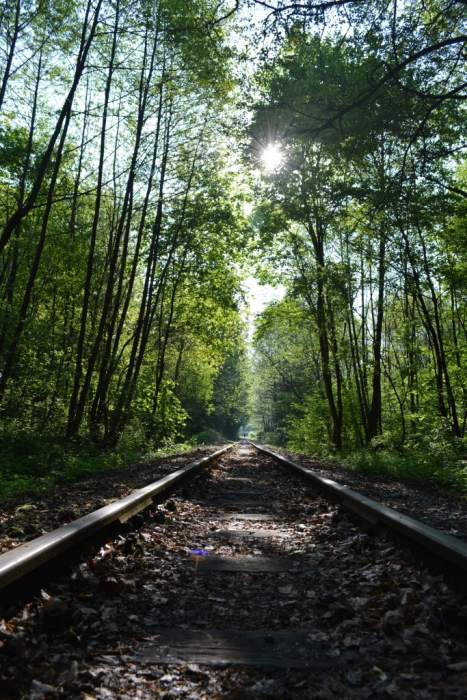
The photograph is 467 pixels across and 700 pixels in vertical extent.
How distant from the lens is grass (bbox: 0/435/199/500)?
23.9 ft

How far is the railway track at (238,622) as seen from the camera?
→ 200 cm

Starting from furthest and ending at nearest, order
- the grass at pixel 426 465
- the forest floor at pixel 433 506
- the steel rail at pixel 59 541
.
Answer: the grass at pixel 426 465, the forest floor at pixel 433 506, the steel rail at pixel 59 541

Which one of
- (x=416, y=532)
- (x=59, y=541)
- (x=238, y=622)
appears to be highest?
(x=416, y=532)

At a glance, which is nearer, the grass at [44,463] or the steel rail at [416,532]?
the steel rail at [416,532]

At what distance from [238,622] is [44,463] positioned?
7.48 meters

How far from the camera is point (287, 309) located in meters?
21.9

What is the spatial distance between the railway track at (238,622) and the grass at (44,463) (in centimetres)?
338

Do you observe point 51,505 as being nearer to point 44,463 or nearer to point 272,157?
point 44,463

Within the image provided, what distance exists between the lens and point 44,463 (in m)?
9.31

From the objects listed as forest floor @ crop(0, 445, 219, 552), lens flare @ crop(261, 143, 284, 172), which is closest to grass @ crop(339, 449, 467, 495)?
forest floor @ crop(0, 445, 219, 552)

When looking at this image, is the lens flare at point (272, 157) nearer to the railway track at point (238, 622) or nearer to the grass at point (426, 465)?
the grass at point (426, 465)

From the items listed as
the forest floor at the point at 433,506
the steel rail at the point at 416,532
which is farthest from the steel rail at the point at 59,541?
the forest floor at the point at 433,506

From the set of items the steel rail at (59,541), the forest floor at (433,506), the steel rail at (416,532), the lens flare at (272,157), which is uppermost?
the lens flare at (272,157)

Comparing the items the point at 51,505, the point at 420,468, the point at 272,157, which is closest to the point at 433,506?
the point at 51,505
